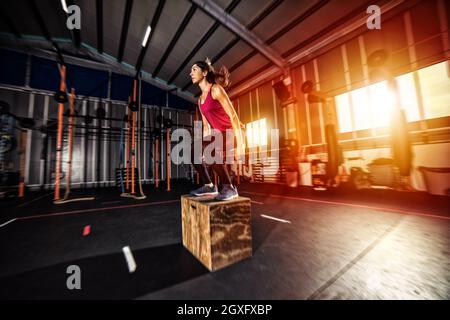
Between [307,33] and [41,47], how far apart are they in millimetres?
10871

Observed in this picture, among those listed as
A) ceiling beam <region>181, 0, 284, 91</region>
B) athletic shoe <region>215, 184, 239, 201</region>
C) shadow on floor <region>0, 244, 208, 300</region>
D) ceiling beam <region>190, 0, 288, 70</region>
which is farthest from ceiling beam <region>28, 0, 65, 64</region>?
athletic shoe <region>215, 184, 239, 201</region>

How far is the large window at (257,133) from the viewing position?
26.6ft

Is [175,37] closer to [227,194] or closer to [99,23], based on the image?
[99,23]

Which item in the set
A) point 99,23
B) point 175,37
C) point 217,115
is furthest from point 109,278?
point 99,23

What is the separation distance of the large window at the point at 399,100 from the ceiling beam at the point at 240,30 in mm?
2754

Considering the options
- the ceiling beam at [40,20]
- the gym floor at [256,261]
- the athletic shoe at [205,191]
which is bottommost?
the gym floor at [256,261]

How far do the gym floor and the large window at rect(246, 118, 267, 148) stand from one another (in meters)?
6.09

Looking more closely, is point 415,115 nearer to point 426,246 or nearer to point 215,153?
point 426,246

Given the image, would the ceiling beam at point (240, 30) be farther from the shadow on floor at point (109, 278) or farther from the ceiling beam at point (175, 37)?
the shadow on floor at point (109, 278)

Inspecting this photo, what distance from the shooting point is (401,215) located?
2.35 metres

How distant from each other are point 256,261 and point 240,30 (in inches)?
274

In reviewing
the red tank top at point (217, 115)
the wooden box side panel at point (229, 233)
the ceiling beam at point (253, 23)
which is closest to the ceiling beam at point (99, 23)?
the ceiling beam at point (253, 23)

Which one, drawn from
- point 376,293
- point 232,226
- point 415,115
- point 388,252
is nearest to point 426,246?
point 388,252

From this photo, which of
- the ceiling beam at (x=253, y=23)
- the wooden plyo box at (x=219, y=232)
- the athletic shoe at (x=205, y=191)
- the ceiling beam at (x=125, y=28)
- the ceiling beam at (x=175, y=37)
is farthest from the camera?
the ceiling beam at (x=125, y=28)
